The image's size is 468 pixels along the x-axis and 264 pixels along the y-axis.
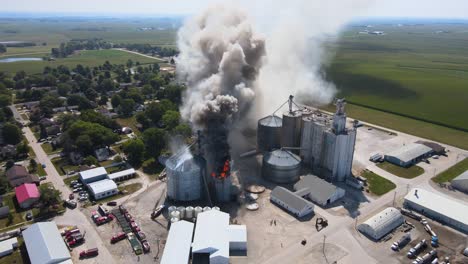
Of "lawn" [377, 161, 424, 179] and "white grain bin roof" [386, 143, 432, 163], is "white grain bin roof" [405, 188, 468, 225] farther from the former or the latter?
"white grain bin roof" [386, 143, 432, 163]

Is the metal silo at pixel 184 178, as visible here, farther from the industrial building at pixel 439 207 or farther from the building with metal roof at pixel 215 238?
the industrial building at pixel 439 207

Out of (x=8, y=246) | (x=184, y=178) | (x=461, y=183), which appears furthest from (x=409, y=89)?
(x=8, y=246)

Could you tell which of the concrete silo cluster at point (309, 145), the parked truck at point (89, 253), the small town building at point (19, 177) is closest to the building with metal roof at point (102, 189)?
the small town building at point (19, 177)

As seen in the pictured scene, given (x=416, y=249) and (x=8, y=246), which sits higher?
(x=8, y=246)

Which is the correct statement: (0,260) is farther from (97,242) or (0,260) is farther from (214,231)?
(214,231)

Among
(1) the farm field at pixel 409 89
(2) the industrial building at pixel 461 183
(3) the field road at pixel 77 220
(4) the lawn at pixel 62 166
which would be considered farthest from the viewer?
(1) the farm field at pixel 409 89

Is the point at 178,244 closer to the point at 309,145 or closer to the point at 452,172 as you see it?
the point at 309,145
